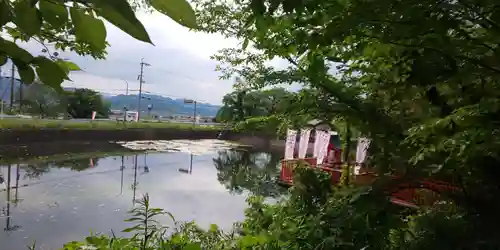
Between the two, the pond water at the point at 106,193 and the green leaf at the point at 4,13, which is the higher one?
the green leaf at the point at 4,13

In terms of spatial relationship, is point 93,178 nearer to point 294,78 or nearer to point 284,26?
point 294,78

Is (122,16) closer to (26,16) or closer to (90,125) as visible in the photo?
(26,16)

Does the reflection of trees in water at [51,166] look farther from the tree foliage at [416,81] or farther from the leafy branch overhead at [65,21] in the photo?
the leafy branch overhead at [65,21]

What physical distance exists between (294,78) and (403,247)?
3.06 ft

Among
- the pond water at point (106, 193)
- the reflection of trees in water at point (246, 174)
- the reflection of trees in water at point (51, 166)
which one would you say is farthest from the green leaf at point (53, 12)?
the reflection of trees in water at point (51, 166)

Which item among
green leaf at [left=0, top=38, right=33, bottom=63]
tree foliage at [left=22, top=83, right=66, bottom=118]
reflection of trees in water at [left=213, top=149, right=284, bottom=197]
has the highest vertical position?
green leaf at [left=0, top=38, right=33, bottom=63]

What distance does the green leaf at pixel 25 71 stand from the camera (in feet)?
1.21

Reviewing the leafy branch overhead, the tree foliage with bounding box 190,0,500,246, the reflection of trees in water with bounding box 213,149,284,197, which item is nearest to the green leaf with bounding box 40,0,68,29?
the leafy branch overhead

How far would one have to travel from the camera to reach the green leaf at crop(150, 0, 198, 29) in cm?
30

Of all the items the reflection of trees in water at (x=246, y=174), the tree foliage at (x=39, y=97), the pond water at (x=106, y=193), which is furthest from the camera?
the reflection of trees in water at (x=246, y=174)

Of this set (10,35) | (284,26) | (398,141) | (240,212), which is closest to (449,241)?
(398,141)

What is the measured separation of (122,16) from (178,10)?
1.8 inches

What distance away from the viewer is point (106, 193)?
25.9ft

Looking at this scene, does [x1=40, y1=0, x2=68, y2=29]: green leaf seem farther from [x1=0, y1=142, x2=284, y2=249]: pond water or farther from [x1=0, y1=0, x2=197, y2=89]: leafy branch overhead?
[x1=0, y1=142, x2=284, y2=249]: pond water
